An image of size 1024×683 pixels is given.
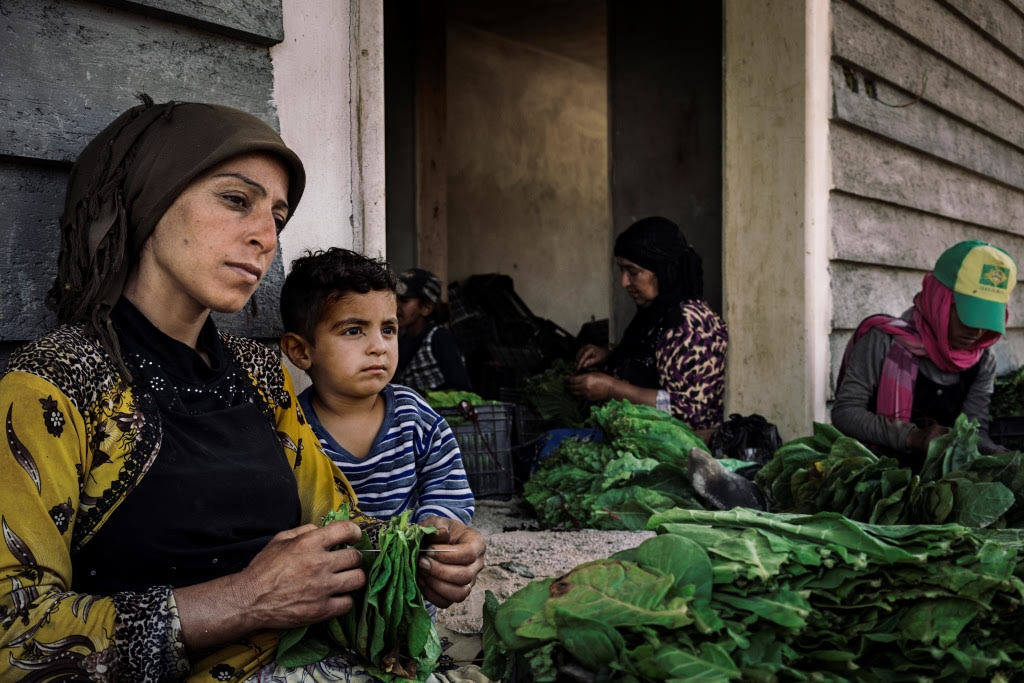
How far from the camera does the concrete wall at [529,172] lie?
1037 cm

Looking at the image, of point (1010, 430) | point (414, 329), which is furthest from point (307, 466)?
point (414, 329)

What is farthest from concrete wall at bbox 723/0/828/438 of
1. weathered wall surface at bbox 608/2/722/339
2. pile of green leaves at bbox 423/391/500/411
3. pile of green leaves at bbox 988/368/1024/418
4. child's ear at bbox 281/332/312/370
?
child's ear at bbox 281/332/312/370

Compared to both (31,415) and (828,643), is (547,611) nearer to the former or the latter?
(828,643)

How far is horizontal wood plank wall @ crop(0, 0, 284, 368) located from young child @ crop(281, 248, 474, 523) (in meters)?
0.54

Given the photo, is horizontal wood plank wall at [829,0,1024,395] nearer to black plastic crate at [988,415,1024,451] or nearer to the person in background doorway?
black plastic crate at [988,415,1024,451]

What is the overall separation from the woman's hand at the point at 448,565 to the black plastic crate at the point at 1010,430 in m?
3.29

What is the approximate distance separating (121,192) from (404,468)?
108 cm

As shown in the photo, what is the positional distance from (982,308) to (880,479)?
7.79 feet

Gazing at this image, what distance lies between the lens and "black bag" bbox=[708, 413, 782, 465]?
4.41 m

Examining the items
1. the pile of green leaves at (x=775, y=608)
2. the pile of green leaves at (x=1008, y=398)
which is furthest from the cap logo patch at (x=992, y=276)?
the pile of green leaves at (x=775, y=608)

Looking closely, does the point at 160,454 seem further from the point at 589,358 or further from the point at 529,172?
the point at 529,172

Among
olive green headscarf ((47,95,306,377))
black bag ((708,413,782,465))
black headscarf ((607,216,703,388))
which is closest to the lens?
olive green headscarf ((47,95,306,377))

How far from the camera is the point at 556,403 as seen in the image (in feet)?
17.9

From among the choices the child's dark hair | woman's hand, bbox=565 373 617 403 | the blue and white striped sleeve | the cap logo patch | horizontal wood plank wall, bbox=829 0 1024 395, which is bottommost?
the blue and white striped sleeve
